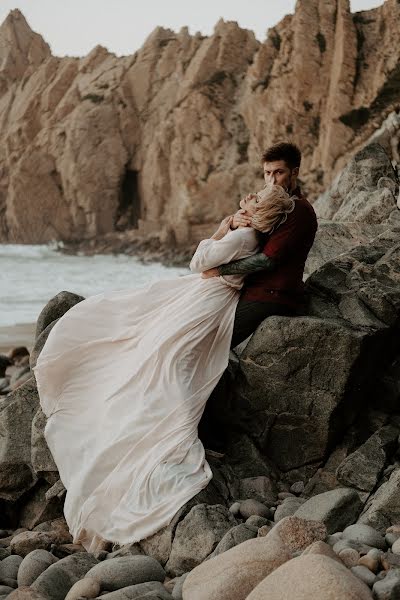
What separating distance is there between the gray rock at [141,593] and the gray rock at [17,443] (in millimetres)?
1847

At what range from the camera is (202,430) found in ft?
14.6

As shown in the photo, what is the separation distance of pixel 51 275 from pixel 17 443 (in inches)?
864

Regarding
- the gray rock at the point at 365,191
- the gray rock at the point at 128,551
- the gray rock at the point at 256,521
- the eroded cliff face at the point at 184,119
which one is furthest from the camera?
the eroded cliff face at the point at 184,119

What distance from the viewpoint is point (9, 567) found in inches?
140

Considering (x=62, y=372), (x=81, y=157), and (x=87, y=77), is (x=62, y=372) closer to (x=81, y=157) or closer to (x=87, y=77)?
(x=81, y=157)

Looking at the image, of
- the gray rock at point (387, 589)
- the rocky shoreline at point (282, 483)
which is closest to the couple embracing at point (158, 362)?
the rocky shoreline at point (282, 483)

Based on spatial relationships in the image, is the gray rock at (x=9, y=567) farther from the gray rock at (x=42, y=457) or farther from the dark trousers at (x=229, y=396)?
the dark trousers at (x=229, y=396)

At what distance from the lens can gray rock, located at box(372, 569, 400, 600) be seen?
97.9 inches

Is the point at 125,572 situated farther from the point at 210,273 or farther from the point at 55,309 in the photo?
the point at 55,309

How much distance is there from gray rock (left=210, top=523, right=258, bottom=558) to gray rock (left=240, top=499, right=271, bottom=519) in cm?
35

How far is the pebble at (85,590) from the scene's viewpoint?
9.84ft

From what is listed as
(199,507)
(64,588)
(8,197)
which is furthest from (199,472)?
(8,197)

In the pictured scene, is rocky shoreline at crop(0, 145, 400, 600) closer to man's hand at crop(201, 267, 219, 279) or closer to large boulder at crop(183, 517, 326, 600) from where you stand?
large boulder at crop(183, 517, 326, 600)

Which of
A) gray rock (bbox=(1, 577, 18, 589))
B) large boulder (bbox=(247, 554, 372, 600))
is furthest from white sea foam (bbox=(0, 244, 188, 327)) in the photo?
large boulder (bbox=(247, 554, 372, 600))
